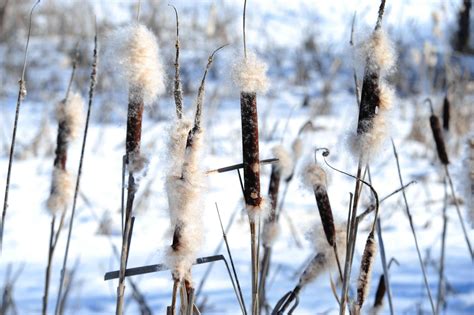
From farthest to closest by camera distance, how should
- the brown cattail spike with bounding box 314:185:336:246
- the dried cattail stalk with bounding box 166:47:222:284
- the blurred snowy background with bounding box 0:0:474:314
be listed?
the blurred snowy background with bounding box 0:0:474:314
the brown cattail spike with bounding box 314:185:336:246
the dried cattail stalk with bounding box 166:47:222:284

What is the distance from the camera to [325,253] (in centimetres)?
93

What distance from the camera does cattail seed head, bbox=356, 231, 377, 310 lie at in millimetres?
775

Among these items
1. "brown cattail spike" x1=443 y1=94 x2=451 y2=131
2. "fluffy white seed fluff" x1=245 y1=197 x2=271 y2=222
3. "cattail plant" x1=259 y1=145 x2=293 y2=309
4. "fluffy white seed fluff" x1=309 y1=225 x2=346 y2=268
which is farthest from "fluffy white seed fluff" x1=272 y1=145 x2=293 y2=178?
"brown cattail spike" x1=443 y1=94 x2=451 y2=131

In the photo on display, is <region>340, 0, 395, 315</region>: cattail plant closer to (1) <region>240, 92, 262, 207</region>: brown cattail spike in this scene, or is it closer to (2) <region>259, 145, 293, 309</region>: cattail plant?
(1) <region>240, 92, 262, 207</region>: brown cattail spike

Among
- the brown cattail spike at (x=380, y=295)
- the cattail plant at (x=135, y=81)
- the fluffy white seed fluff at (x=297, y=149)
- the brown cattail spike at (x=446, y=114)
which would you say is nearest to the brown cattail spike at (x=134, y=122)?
the cattail plant at (x=135, y=81)

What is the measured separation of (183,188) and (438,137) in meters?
0.70

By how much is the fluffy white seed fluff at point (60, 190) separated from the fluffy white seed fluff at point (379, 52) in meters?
0.56

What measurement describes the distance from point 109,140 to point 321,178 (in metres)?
3.74

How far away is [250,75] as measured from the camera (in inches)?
29.3

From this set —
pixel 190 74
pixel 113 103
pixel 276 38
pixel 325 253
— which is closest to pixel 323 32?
pixel 276 38

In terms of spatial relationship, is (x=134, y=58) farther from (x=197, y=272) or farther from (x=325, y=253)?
(x=197, y=272)

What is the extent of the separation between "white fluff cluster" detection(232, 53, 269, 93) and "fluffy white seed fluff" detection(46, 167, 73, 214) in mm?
436

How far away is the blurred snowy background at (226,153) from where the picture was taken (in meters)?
1.76

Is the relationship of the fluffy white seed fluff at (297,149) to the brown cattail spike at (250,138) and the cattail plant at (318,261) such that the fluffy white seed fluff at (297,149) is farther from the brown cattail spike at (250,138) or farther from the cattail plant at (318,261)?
the brown cattail spike at (250,138)
